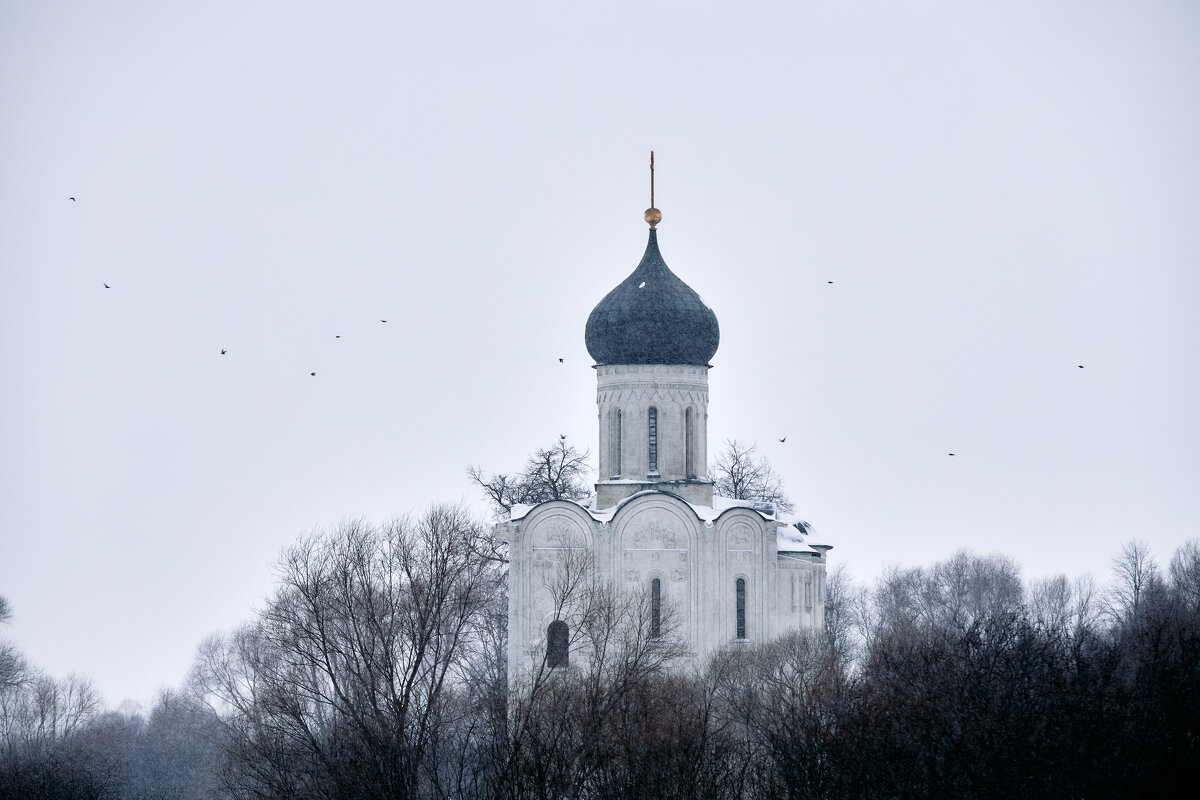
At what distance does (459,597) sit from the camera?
95.9ft

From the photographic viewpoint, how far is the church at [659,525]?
35906mm

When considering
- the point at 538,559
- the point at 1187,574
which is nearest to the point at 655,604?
the point at 538,559

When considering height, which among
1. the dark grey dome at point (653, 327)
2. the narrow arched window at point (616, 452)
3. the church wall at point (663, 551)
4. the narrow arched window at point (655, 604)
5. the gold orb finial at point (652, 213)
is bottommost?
the narrow arched window at point (655, 604)

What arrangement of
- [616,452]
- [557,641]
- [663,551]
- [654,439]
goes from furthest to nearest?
[616,452]
[654,439]
[663,551]
[557,641]

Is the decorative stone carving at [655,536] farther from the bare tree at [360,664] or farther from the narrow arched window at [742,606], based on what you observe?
the bare tree at [360,664]

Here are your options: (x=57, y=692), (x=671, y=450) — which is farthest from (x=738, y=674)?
(x=57, y=692)

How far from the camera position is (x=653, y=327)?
3775 cm

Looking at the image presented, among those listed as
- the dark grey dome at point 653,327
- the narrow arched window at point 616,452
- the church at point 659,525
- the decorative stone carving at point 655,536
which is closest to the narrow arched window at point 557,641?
the church at point 659,525

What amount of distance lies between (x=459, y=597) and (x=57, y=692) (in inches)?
1435

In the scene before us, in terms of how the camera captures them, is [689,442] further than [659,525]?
Yes

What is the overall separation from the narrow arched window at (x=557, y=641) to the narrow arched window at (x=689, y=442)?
3752 millimetres

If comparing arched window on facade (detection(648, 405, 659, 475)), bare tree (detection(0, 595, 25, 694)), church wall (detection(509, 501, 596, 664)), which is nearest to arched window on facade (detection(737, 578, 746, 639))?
arched window on facade (detection(648, 405, 659, 475))

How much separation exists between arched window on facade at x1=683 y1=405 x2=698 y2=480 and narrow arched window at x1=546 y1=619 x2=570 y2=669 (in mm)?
3752

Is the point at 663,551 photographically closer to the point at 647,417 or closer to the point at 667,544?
the point at 667,544
